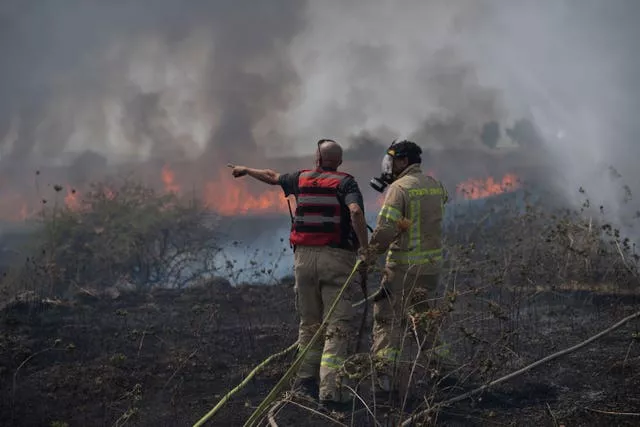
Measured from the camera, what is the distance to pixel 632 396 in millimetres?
4656

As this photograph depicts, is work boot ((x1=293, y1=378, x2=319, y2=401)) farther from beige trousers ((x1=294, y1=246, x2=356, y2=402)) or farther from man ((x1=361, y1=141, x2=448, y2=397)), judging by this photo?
man ((x1=361, y1=141, x2=448, y2=397))

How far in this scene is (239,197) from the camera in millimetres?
15281

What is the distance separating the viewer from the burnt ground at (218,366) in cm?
464

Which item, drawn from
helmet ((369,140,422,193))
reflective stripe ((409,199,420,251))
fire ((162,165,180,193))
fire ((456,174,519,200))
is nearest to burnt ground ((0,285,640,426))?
reflective stripe ((409,199,420,251))

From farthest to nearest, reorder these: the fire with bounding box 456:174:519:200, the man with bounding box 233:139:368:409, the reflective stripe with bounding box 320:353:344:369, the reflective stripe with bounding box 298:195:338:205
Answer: the fire with bounding box 456:174:519:200
the reflective stripe with bounding box 298:195:338:205
the man with bounding box 233:139:368:409
the reflective stripe with bounding box 320:353:344:369

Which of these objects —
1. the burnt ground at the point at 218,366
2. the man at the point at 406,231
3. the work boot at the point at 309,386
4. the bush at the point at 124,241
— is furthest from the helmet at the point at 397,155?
the bush at the point at 124,241

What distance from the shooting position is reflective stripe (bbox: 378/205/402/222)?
505cm

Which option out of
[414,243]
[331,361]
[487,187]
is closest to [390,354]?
[331,361]

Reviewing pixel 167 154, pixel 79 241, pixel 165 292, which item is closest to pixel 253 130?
pixel 167 154

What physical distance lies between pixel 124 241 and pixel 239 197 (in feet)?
15.0

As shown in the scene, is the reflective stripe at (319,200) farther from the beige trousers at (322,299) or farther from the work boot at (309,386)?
the work boot at (309,386)

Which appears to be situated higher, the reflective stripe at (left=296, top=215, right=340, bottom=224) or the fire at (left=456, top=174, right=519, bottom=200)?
the reflective stripe at (left=296, top=215, right=340, bottom=224)

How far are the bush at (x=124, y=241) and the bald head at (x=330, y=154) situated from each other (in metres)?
5.65

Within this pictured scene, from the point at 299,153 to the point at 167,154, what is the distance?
3.66 meters
